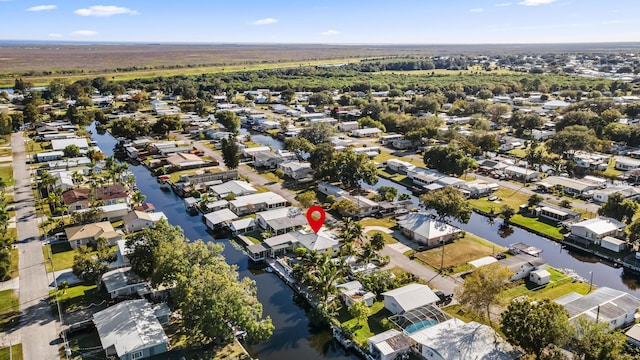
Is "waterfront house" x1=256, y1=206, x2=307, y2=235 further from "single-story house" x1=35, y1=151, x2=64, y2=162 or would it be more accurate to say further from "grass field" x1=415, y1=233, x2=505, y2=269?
"single-story house" x1=35, y1=151, x2=64, y2=162

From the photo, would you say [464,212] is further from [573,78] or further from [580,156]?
[573,78]

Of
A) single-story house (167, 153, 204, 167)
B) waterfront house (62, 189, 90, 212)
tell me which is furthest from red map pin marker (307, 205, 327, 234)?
single-story house (167, 153, 204, 167)

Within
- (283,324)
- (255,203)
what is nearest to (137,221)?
(255,203)

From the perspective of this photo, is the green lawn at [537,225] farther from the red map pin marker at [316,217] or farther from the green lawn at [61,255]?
the green lawn at [61,255]

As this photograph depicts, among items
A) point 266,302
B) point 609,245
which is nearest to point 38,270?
point 266,302

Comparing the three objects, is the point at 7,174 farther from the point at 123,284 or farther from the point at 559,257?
the point at 559,257

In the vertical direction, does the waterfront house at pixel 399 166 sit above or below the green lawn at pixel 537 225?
→ above

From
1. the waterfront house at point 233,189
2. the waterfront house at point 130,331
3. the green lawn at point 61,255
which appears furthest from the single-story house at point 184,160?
the waterfront house at point 130,331

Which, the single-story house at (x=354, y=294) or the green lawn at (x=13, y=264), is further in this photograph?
the green lawn at (x=13, y=264)
